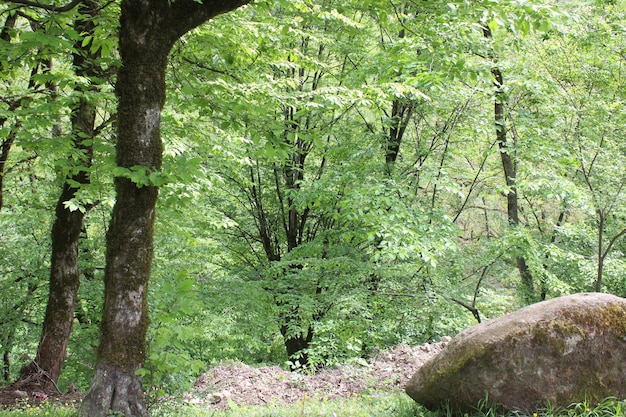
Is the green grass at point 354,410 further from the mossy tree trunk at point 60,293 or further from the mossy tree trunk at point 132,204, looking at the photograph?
the mossy tree trunk at point 60,293

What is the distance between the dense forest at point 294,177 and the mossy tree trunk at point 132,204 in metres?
0.02

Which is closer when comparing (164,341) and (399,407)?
(164,341)

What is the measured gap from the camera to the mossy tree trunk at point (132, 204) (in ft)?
9.77

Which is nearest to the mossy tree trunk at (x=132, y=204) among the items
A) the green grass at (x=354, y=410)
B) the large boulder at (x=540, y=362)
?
the green grass at (x=354, y=410)

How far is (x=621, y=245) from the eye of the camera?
11352 mm

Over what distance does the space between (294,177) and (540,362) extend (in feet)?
24.8

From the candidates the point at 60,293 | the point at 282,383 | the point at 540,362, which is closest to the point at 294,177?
the point at 282,383

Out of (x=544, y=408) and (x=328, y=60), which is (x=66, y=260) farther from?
(x=328, y=60)

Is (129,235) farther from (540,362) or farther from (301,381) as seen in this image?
(301,381)

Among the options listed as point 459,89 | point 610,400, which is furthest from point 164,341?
point 459,89

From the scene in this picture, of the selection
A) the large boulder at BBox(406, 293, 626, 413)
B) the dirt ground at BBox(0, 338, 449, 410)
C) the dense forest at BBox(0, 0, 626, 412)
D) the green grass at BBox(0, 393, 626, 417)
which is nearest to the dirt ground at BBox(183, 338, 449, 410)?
the dirt ground at BBox(0, 338, 449, 410)

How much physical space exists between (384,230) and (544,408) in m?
3.44

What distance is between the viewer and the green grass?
12.2 ft

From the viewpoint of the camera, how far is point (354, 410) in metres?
4.55
